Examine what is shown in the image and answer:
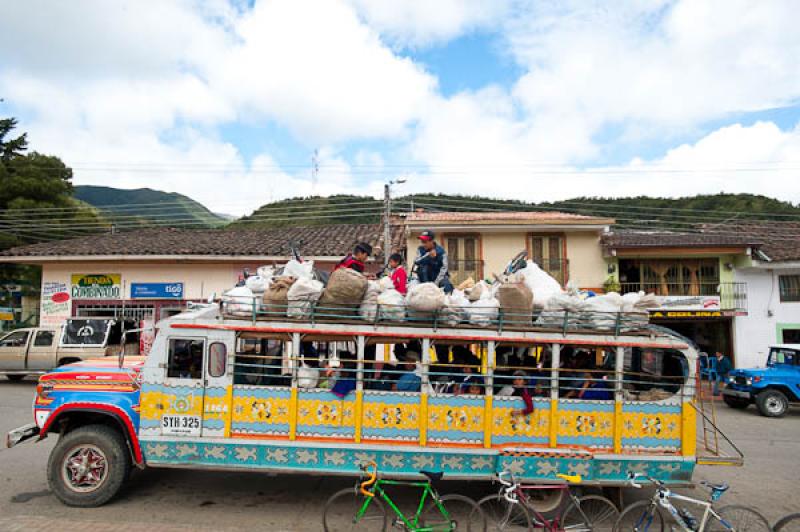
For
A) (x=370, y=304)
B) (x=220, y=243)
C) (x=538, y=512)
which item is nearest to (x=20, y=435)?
(x=370, y=304)

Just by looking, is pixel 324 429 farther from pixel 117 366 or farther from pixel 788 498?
pixel 788 498

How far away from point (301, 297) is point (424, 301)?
135 centimetres

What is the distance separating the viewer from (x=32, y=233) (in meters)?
23.9

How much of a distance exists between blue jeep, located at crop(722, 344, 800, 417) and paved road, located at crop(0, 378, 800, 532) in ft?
17.2

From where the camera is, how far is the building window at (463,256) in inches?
801

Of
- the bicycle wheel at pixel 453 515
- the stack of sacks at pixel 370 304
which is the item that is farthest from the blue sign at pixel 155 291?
the bicycle wheel at pixel 453 515

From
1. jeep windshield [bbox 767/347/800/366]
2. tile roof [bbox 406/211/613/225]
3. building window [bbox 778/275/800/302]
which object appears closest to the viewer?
jeep windshield [bbox 767/347/800/366]

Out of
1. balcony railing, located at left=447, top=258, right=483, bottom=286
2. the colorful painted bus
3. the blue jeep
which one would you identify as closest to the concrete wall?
the blue jeep

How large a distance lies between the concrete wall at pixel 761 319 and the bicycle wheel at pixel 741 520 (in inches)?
689

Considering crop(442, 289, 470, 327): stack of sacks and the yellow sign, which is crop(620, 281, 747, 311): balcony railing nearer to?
the yellow sign

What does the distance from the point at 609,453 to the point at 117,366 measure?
5803 mm

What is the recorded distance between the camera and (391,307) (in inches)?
214

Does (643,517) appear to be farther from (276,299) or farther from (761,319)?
(761,319)

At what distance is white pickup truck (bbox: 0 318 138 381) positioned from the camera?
13.9 metres
